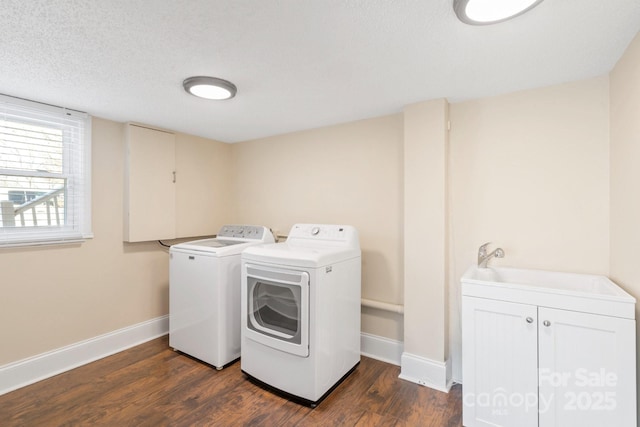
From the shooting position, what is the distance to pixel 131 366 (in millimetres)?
2455

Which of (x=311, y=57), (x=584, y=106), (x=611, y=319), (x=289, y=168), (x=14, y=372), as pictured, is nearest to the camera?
(x=611, y=319)

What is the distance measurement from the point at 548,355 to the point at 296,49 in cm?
207

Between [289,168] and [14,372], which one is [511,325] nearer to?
[289,168]

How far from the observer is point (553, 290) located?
1.53m

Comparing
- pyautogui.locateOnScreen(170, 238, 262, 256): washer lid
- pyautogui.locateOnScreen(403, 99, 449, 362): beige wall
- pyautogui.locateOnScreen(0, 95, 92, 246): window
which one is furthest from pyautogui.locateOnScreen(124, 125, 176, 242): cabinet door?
pyautogui.locateOnScreen(403, 99, 449, 362): beige wall

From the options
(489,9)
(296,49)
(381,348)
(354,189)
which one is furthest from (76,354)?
(489,9)

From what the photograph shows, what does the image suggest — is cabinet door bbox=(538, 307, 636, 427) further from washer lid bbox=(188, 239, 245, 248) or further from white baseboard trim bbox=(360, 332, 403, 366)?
washer lid bbox=(188, 239, 245, 248)

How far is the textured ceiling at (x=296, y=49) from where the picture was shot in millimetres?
1232

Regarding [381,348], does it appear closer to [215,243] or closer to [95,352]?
[215,243]

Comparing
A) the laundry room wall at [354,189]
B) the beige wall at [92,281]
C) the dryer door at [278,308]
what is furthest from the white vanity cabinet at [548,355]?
the beige wall at [92,281]

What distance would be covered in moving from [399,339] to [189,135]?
3.04 metres

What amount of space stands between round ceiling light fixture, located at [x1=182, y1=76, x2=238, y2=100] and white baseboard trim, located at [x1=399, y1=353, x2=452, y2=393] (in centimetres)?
238

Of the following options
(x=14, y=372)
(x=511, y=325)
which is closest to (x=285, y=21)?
(x=511, y=325)

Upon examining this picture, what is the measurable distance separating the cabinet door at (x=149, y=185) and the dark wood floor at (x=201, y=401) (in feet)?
3.99
